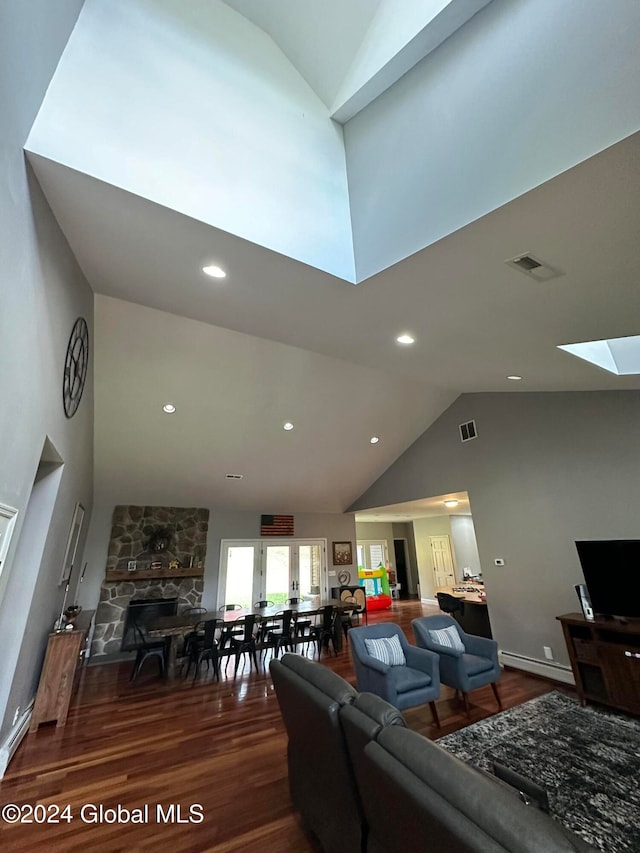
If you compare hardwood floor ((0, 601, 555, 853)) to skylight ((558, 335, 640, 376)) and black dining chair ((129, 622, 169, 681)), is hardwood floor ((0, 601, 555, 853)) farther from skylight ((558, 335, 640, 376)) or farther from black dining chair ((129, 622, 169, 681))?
skylight ((558, 335, 640, 376))

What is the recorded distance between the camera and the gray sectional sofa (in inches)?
36.1

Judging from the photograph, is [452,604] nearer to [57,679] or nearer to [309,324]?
[309,324]

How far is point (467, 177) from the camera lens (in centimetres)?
183

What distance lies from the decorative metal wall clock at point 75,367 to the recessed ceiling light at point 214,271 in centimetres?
127

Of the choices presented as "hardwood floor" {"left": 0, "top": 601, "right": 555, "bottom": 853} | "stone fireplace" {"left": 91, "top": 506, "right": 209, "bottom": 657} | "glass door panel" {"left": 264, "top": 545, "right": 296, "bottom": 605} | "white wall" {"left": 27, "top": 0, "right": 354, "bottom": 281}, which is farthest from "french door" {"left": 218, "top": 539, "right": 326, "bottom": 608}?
"white wall" {"left": 27, "top": 0, "right": 354, "bottom": 281}

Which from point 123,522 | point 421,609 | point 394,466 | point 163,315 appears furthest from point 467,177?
point 421,609

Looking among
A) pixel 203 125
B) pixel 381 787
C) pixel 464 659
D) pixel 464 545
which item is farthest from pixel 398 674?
pixel 464 545

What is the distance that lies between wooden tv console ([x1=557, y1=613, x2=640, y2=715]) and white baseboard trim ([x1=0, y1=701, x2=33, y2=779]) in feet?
17.9

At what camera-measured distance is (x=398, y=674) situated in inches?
134

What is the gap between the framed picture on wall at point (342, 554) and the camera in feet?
29.0

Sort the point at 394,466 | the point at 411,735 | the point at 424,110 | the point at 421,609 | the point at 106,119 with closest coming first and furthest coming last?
the point at 411,735 → the point at 106,119 → the point at 424,110 → the point at 394,466 → the point at 421,609

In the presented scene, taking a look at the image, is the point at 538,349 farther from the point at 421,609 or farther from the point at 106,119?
the point at 421,609

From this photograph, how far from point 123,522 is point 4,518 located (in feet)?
16.6

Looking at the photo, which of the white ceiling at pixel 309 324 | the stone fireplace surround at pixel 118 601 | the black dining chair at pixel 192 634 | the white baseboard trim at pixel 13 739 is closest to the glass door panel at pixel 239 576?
the stone fireplace surround at pixel 118 601
